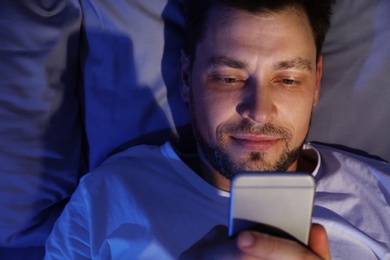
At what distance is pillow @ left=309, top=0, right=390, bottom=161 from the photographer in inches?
42.8

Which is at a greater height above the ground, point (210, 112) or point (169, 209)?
point (210, 112)

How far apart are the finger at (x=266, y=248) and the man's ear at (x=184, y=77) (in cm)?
55

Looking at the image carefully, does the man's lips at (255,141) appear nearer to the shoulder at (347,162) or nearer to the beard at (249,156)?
the beard at (249,156)

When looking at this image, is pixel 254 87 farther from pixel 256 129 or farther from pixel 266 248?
pixel 266 248

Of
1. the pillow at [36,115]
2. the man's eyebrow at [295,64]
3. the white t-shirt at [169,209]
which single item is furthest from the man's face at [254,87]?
the pillow at [36,115]

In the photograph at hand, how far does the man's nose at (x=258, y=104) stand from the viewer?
86cm

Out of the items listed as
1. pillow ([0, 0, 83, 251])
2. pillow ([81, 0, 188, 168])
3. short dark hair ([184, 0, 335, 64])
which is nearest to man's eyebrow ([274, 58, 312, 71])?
short dark hair ([184, 0, 335, 64])

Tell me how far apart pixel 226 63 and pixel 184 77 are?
0.60 ft

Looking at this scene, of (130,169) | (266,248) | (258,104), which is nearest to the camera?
(266,248)

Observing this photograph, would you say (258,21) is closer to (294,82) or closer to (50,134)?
(294,82)

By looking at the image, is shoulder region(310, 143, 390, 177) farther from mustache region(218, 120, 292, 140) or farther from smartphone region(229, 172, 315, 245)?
smartphone region(229, 172, 315, 245)

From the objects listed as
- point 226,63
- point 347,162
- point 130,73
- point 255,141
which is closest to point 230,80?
point 226,63

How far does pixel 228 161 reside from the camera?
94 cm

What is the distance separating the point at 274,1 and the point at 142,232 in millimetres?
622
